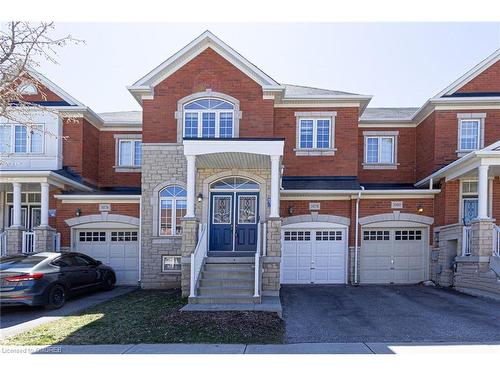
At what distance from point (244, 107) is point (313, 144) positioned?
3723mm

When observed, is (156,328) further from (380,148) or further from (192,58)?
(380,148)

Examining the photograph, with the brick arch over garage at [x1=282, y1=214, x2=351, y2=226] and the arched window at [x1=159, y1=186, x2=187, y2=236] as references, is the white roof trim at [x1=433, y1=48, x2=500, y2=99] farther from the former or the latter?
the arched window at [x1=159, y1=186, x2=187, y2=236]

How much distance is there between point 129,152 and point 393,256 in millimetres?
12212

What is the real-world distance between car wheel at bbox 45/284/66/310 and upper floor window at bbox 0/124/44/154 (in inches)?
333

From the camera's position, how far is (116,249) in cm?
1583

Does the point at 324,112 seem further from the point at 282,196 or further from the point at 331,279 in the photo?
the point at 331,279

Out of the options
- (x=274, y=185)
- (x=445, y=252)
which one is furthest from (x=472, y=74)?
(x=274, y=185)

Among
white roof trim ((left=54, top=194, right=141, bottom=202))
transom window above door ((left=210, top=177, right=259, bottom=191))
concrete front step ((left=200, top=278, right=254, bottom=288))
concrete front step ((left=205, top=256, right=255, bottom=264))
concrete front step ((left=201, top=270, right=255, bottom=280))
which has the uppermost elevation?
transom window above door ((left=210, top=177, right=259, bottom=191))

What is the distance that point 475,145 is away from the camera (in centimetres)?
1619

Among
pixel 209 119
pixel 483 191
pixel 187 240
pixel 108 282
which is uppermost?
pixel 209 119

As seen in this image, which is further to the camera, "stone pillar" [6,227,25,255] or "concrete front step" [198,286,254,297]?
"stone pillar" [6,227,25,255]

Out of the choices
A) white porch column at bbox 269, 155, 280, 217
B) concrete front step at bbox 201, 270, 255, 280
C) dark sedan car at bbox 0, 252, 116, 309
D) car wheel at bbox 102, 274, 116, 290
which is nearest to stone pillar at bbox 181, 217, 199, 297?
concrete front step at bbox 201, 270, 255, 280

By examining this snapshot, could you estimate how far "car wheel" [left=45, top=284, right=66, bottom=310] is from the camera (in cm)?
1045

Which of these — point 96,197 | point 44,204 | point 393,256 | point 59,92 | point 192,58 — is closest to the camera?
point 192,58
